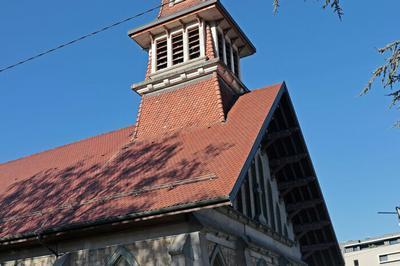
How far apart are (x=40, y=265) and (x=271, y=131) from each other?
987cm

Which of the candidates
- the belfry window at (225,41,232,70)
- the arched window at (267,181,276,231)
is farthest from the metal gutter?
the belfry window at (225,41,232,70)

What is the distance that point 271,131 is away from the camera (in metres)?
19.0

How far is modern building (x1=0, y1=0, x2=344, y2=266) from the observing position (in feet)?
41.5

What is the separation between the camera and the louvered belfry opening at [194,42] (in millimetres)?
20328

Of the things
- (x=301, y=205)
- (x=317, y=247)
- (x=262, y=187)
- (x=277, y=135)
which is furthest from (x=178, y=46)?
(x=317, y=247)

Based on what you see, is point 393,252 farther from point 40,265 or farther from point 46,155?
point 40,265

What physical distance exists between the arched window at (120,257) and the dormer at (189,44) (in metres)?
8.74

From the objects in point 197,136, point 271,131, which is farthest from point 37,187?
point 271,131

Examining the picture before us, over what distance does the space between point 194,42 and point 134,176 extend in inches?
307

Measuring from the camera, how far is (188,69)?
64.3ft

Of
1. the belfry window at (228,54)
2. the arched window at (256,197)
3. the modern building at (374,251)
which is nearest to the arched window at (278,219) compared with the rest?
the arched window at (256,197)

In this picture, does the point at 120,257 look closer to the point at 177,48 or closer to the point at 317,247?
the point at 177,48

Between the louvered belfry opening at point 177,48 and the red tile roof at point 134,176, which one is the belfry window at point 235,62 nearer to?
the louvered belfry opening at point 177,48

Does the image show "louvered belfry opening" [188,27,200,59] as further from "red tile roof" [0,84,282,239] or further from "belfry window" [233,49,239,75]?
"red tile roof" [0,84,282,239]
